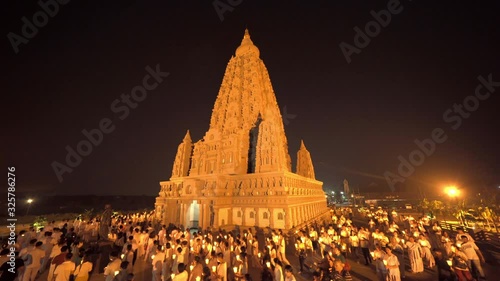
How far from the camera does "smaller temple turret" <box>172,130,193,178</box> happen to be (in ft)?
119

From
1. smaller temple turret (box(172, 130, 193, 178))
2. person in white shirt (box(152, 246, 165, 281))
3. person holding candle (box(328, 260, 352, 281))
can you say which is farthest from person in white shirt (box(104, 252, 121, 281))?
smaller temple turret (box(172, 130, 193, 178))

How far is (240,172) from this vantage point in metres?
30.5

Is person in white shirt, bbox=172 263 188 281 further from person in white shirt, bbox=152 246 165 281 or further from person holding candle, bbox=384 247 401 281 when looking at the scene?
person holding candle, bbox=384 247 401 281

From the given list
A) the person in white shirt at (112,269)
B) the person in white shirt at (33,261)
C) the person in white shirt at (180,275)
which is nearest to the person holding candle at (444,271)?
the person in white shirt at (180,275)

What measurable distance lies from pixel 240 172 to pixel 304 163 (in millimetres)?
20930

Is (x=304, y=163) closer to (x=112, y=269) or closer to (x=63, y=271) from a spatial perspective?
(x=112, y=269)

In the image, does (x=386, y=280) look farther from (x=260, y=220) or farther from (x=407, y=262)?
(x=260, y=220)

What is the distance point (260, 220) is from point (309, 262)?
12669 millimetres

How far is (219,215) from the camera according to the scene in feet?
83.0

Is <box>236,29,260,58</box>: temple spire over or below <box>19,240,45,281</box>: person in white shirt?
over

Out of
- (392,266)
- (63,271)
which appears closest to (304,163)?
(392,266)

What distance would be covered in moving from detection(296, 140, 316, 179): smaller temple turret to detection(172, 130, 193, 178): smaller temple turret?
2469cm

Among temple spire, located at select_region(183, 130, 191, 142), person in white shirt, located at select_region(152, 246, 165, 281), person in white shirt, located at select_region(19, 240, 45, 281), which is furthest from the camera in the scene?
temple spire, located at select_region(183, 130, 191, 142)

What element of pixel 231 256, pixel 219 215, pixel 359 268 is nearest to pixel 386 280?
pixel 359 268
